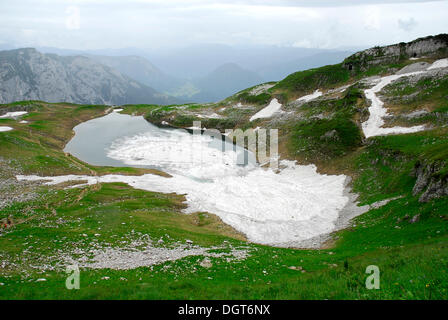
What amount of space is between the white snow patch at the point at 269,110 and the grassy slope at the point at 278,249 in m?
52.5

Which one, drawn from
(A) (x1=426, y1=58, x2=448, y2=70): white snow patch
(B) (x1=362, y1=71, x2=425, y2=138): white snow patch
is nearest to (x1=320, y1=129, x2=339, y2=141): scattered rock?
(B) (x1=362, y1=71, x2=425, y2=138): white snow patch

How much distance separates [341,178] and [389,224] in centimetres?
3113

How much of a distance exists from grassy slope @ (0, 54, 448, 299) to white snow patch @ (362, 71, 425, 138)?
6340 mm

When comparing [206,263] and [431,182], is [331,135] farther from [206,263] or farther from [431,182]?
[206,263]

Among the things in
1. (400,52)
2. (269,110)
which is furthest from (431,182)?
(400,52)

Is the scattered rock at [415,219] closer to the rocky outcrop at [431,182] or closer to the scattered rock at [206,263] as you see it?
the rocky outcrop at [431,182]

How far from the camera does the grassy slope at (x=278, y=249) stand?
48.1ft

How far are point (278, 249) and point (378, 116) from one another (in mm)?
68101

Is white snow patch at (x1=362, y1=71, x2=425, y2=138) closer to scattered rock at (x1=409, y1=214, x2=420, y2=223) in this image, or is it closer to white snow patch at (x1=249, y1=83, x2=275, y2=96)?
scattered rock at (x1=409, y1=214, x2=420, y2=223)

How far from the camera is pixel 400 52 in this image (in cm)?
11275

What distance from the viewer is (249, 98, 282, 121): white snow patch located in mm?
121088
